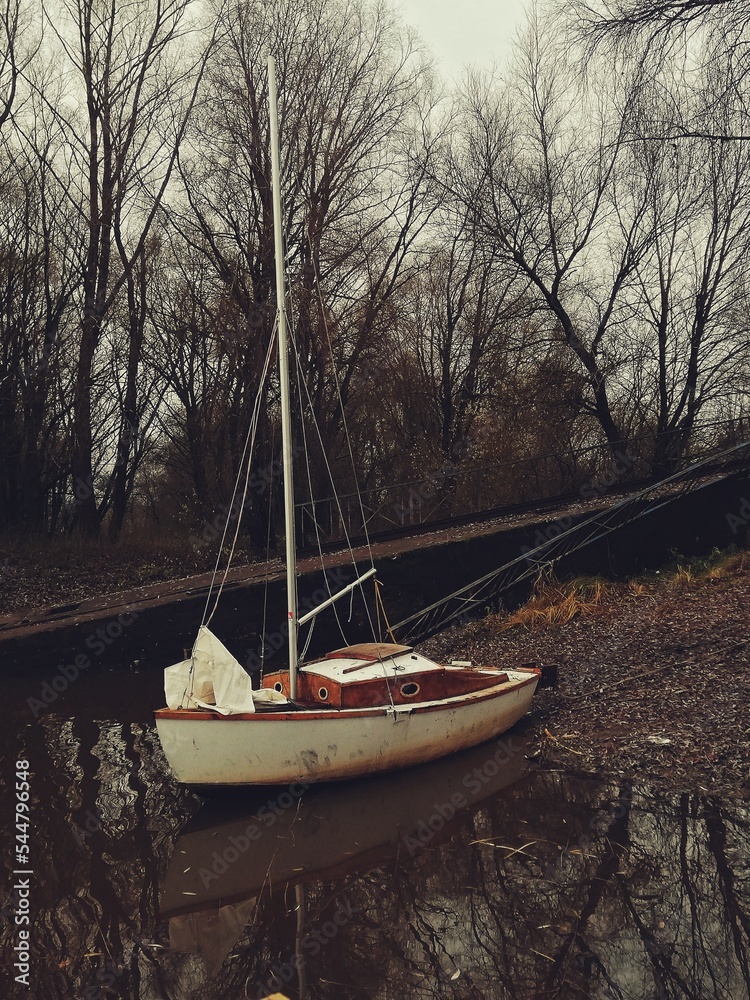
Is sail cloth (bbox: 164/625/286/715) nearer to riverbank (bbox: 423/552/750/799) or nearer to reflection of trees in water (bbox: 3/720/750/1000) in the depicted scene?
reflection of trees in water (bbox: 3/720/750/1000)

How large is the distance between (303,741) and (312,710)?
12.1 inches

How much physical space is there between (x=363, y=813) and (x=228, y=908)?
A: 190cm

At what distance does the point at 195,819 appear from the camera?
7793mm

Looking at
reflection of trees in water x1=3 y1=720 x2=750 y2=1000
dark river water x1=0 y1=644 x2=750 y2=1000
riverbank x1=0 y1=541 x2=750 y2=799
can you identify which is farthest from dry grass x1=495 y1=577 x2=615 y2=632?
reflection of trees in water x1=3 y1=720 x2=750 y2=1000

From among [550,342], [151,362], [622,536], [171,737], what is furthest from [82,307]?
[171,737]

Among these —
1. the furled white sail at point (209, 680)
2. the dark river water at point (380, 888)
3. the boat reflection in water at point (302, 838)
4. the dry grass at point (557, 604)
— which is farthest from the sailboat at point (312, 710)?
the dry grass at point (557, 604)

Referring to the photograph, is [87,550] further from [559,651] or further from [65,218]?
[559,651]

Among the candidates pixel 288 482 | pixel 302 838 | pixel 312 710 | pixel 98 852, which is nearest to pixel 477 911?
pixel 302 838

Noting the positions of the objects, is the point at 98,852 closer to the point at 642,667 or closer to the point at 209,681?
the point at 209,681

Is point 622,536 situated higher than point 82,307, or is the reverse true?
point 82,307

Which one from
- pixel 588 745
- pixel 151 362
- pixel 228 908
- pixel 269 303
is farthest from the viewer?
pixel 151 362

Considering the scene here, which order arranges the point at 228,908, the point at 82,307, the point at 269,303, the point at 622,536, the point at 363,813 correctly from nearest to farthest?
the point at 228,908, the point at 363,813, the point at 622,536, the point at 269,303, the point at 82,307

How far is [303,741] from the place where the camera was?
7.89 meters

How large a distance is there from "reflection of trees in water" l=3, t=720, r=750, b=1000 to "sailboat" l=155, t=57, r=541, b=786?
944 millimetres
